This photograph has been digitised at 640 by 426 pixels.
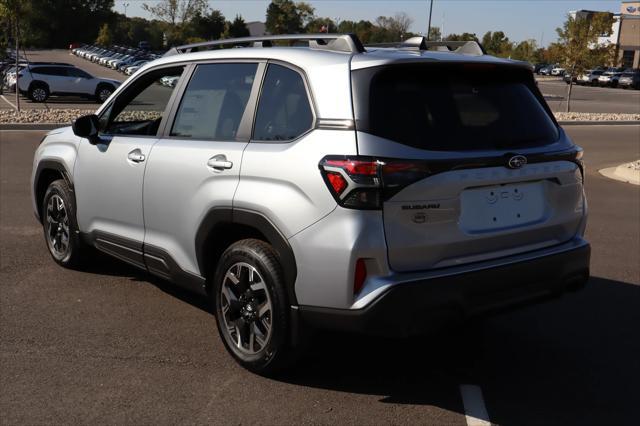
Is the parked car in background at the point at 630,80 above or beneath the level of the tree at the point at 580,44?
beneath

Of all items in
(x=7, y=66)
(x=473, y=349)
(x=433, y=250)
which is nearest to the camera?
(x=433, y=250)

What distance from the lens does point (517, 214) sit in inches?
156

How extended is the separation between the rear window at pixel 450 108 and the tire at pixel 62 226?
3.14 metres

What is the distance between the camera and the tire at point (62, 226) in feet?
19.1

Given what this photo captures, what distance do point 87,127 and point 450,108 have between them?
289 cm

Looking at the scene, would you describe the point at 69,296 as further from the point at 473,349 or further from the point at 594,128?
the point at 594,128

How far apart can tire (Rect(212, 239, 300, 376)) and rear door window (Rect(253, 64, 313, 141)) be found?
627mm

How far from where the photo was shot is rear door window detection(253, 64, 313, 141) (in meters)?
3.88

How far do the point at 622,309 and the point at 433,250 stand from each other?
265 cm

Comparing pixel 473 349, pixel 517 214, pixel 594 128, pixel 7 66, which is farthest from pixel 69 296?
pixel 7 66

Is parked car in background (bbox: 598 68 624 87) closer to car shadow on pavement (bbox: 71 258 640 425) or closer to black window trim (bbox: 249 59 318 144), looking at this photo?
car shadow on pavement (bbox: 71 258 640 425)

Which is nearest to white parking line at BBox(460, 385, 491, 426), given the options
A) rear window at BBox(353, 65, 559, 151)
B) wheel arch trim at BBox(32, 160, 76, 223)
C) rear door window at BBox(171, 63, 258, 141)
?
rear window at BBox(353, 65, 559, 151)

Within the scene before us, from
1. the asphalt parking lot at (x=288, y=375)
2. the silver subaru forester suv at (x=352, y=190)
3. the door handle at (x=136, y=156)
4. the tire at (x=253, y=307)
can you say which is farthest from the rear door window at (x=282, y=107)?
the asphalt parking lot at (x=288, y=375)

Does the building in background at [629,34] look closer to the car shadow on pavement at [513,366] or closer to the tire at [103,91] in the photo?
the tire at [103,91]
